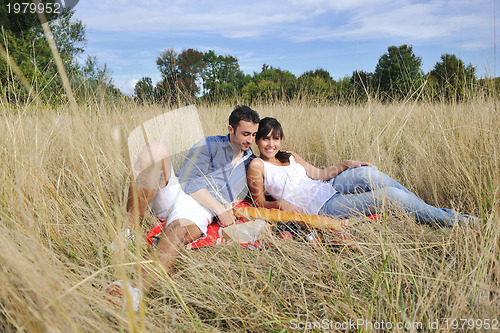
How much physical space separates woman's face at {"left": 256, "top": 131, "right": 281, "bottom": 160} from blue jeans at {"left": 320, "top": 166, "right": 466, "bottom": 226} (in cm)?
67

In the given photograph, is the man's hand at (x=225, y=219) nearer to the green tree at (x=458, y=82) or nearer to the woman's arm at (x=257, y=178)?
the woman's arm at (x=257, y=178)

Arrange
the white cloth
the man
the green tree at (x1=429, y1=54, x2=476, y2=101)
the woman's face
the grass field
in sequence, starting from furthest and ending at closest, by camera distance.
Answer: the green tree at (x1=429, y1=54, x2=476, y2=101) < the woman's face < the white cloth < the man < the grass field

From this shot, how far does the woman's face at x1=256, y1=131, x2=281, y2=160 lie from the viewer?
2770 mm

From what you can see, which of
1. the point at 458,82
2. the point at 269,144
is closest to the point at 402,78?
the point at 458,82

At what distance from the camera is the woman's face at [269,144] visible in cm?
277

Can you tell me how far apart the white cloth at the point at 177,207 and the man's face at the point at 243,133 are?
26.1 inches

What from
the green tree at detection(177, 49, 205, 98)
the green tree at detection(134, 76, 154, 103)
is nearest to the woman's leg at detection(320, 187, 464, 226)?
the green tree at detection(177, 49, 205, 98)

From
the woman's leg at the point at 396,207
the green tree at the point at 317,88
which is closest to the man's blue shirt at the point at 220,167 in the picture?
the woman's leg at the point at 396,207

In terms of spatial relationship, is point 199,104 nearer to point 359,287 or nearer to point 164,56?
point 164,56

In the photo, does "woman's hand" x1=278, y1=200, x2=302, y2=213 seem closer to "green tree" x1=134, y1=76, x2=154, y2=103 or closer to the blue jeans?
the blue jeans

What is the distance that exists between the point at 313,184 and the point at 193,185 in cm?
114

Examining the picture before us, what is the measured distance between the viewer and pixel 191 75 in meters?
3.79

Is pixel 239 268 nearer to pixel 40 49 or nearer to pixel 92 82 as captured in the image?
pixel 92 82

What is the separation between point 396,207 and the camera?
2146 millimetres
